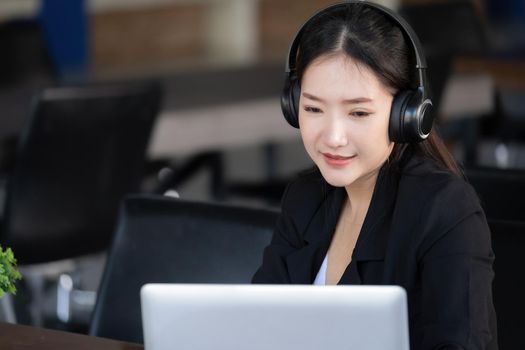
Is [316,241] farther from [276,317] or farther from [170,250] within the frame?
[276,317]

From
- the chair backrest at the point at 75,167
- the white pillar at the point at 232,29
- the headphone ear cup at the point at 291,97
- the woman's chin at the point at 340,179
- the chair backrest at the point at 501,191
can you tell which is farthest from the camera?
the white pillar at the point at 232,29

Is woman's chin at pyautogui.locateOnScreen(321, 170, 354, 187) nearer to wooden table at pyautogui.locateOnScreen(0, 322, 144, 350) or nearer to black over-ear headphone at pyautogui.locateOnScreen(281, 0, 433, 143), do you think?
black over-ear headphone at pyautogui.locateOnScreen(281, 0, 433, 143)

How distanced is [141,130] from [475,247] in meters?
1.83

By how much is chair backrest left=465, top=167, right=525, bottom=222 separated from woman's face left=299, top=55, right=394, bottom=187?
519 mm

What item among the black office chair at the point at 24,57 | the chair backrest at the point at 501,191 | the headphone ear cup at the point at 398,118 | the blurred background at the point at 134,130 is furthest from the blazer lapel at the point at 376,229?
the black office chair at the point at 24,57

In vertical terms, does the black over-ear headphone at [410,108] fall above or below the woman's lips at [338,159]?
above

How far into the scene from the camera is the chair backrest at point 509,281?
179cm

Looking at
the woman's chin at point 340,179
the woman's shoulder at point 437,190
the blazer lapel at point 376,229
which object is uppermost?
the woman's chin at point 340,179

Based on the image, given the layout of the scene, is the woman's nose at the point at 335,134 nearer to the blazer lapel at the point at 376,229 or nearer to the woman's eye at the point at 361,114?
the woman's eye at the point at 361,114

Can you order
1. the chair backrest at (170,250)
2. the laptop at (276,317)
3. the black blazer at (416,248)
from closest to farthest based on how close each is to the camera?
the laptop at (276,317)
the black blazer at (416,248)
the chair backrest at (170,250)

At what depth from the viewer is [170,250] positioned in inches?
79.9

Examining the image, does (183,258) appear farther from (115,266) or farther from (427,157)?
(427,157)

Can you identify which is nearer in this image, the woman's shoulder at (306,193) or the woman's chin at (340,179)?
the woman's chin at (340,179)

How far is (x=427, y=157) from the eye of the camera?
1.72 metres
